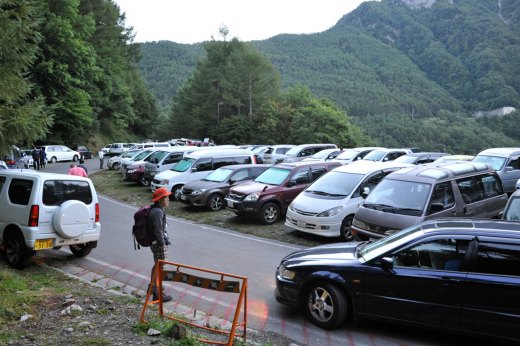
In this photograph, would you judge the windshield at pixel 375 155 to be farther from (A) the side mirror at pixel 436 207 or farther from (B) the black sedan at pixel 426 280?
(B) the black sedan at pixel 426 280

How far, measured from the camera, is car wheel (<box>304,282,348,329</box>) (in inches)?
234

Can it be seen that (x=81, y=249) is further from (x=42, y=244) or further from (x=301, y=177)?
(x=301, y=177)

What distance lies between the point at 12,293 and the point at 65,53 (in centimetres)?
4157

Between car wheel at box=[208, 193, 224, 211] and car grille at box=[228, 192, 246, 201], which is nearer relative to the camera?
car grille at box=[228, 192, 246, 201]

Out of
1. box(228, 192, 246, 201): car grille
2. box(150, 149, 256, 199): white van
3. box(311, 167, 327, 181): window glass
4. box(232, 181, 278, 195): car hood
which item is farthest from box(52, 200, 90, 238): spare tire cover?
box(150, 149, 256, 199): white van

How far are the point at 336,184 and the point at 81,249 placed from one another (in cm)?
666

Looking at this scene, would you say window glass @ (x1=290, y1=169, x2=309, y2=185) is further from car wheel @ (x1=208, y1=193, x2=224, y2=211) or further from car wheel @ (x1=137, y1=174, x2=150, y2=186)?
car wheel @ (x1=137, y1=174, x2=150, y2=186)

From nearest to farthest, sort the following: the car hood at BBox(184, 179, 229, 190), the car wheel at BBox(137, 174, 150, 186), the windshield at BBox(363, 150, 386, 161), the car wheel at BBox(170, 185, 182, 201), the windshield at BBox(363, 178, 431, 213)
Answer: the windshield at BBox(363, 178, 431, 213), the car hood at BBox(184, 179, 229, 190), the car wheel at BBox(170, 185, 182, 201), the car wheel at BBox(137, 174, 150, 186), the windshield at BBox(363, 150, 386, 161)

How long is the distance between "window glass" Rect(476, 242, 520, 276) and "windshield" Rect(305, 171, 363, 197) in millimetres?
6287

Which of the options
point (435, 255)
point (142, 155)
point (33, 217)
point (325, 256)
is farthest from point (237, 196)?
point (142, 155)

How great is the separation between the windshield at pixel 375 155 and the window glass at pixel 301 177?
9.55 metres

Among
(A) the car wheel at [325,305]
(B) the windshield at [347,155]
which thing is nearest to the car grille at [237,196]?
(A) the car wheel at [325,305]

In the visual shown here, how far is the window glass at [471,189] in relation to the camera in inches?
399

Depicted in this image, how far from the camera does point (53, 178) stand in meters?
8.89
